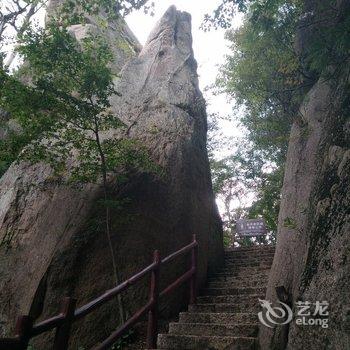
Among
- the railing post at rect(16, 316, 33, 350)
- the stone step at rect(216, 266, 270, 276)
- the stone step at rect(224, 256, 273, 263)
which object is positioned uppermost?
the stone step at rect(224, 256, 273, 263)

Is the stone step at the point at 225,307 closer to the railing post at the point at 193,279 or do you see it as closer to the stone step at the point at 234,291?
the railing post at the point at 193,279

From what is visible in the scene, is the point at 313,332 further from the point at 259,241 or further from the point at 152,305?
the point at 259,241

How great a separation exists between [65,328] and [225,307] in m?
3.30

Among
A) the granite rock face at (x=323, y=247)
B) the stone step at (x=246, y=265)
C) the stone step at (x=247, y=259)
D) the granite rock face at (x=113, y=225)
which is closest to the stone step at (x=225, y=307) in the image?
the granite rock face at (x=113, y=225)

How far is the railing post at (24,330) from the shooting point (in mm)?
2211

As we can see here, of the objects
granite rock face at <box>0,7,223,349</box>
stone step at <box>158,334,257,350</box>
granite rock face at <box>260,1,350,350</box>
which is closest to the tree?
granite rock face at <box>260,1,350,350</box>

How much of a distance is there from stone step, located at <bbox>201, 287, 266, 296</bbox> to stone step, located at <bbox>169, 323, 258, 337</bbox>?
1.25 m

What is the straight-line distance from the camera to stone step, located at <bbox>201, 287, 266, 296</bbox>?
19.0ft

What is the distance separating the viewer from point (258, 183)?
14.4 metres

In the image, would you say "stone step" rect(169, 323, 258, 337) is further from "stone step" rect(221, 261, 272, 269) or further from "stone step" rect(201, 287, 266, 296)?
"stone step" rect(221, 261, 272, 269)

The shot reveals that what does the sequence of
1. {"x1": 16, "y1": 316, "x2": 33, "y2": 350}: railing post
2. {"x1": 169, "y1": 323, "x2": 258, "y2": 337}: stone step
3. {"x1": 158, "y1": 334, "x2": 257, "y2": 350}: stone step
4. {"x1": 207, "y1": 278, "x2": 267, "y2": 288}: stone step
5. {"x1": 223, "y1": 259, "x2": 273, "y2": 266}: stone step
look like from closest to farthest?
{"x1": 16, "y1": 316, "x2": 33, "y2": 350}: railing post
{"x1": 158, "y1": 334, "x2": 257, "y2": 350}: stone step
{"x1": 169, "y1": 323, "x2": 258, "y2": 337}: stone step
{"x1": 207, "y1": 278, "x2": 267, "y2": 288}: stone step
{"x1": 223, "y1": 259, "x2": 273, "y2": 266}: stone step

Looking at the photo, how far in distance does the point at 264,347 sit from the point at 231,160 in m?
11.6

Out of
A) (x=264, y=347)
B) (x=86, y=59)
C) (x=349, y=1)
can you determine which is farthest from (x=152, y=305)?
(x=349, y=1)

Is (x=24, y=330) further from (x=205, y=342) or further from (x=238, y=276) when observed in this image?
(x=238, y=276)
